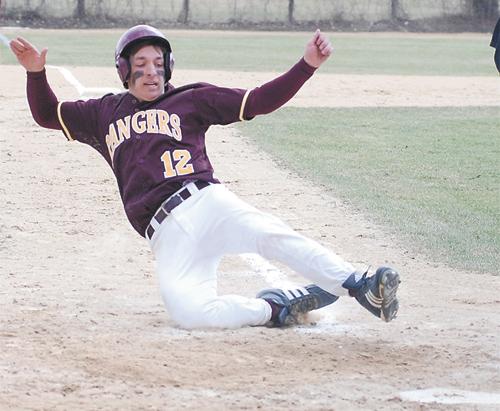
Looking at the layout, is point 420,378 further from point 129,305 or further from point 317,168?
point 317,168

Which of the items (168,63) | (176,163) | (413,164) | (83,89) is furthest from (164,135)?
(83,89)

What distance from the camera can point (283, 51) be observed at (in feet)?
79.0

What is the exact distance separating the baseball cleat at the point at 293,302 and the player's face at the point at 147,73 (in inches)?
39.5

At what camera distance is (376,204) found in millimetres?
7859

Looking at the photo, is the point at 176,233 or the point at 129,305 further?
the point at 129,305

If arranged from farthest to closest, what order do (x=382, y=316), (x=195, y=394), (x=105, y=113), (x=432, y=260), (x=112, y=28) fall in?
(x=112, y=28) → (x=432, y=260) → (x=105, y=113) → (x=382, y=316) → (x=195, y=394)

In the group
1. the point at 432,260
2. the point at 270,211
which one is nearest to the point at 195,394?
the point at 432,260

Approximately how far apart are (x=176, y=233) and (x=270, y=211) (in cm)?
276

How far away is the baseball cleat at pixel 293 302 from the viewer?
189 inches

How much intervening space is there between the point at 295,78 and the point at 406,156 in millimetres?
5772

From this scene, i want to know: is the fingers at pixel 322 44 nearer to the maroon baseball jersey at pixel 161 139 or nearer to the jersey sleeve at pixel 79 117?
the maroon baseball jersey at pixel 161 139

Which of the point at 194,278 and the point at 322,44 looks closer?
the point at 322,44

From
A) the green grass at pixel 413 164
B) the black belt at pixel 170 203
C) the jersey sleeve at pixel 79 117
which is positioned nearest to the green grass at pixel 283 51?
the green grass at pixel 413 164

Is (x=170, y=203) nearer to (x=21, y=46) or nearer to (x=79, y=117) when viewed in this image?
(x=79, y=117)
